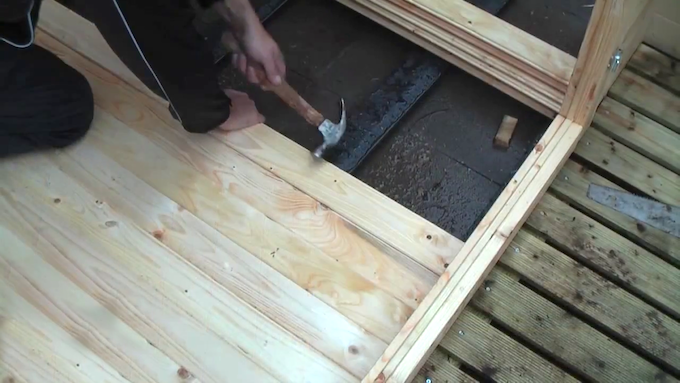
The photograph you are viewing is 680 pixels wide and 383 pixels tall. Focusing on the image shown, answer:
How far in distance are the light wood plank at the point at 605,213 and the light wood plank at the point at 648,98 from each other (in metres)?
0.21

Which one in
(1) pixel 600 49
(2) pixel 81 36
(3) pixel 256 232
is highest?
(1) pixel 600 49

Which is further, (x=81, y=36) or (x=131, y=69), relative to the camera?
(x=81, y=36)

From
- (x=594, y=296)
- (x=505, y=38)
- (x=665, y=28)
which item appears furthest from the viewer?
(x=665, y=28)

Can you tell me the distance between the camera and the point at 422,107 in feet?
5.15

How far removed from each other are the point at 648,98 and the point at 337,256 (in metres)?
0.82

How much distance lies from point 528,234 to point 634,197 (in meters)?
0.24

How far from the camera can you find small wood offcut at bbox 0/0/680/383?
120 centimetres

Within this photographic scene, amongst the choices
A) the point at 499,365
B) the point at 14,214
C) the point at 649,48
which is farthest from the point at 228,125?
the point at 649,48

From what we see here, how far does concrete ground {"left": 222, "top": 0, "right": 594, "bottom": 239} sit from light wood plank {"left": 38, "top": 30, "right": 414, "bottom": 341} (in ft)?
0.55

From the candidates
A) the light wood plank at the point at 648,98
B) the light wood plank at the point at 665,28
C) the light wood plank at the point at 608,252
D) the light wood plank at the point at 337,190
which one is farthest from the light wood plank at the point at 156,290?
the light wood plank at the point at 665,28

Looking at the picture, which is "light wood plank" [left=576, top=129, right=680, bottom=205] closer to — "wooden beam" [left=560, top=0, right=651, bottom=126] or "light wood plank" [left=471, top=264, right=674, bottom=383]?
"wooden beam" [left=560, top=0, right=651, bottom=126]

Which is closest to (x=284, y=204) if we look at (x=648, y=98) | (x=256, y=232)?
(x=256, y=232)

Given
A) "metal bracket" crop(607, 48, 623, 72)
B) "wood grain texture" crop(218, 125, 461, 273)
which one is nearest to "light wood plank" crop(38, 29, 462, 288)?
"wood grain texture" crop(218, 125, 461, 273)

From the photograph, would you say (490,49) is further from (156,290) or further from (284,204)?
(156,290)
